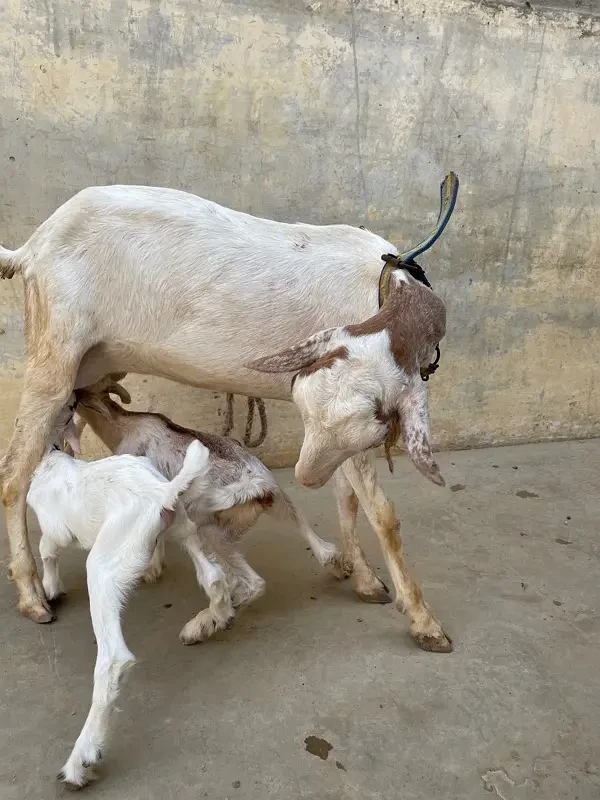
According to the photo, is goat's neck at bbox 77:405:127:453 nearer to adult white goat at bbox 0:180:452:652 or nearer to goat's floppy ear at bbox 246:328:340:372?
adult white goat at bbox 0:180:452:652

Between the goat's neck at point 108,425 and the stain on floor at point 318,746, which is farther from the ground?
the goat's neck at point 108,425

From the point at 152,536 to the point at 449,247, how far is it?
97.8 inches

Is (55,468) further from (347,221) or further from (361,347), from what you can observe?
(347,221)

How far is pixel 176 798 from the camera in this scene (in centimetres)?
147

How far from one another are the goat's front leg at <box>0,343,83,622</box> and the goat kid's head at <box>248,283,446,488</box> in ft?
2.57

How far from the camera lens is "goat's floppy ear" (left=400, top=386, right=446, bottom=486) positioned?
1.60 metres

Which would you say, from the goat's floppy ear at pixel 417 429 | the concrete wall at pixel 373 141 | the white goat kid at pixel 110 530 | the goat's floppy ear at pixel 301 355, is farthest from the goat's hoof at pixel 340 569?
the concrete wall at pixel 373 141

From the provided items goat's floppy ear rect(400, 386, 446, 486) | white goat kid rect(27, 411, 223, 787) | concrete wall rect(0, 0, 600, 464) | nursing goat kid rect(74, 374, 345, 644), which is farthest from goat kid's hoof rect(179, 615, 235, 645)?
concrete wall rect(0, 0, 600, 464)

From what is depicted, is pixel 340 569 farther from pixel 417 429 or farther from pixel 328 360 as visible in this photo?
pixel 328 360

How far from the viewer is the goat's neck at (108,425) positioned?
2193 mm

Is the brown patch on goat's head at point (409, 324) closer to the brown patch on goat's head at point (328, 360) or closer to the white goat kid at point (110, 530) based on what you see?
the brown patch on goat's head at point (328, 360)

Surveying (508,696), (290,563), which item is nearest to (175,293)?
(290,563)

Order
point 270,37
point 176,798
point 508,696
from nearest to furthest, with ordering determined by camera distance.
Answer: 1. point 176,798
2. point 508,696
3. point 270,37

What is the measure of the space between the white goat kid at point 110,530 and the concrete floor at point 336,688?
18 cm
